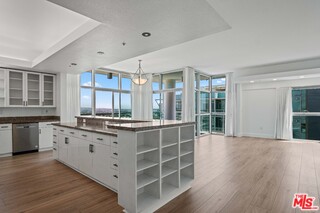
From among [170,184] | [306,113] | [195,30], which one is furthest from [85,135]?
[306,113]

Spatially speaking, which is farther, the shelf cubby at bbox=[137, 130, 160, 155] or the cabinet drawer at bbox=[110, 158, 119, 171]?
the cabinet drawer at bbox=[110, 158, 119, 171]

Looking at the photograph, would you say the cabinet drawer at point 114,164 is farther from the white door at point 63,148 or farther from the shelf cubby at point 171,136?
the white door at point 63,148

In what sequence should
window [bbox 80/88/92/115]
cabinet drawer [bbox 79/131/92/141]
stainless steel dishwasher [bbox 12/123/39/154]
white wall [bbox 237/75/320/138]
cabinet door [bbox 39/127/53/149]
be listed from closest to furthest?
cabinet drawer [bbox 79/131/92/141], stainless steel dishwasher [bbox 12/123/39/154], cabinet door [bbox 39/127/53/149], window [bbox 80/88/92/115], white wall [bbox 237/75/320/138]

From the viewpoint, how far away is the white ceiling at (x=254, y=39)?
2.77 metres

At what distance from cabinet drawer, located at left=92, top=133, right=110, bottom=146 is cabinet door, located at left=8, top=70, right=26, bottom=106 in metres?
3.98

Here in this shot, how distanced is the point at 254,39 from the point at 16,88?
6953 mm

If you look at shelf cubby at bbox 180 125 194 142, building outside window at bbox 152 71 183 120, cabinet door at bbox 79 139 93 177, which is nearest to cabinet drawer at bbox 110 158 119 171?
cabinet door at bbox 79 139 93 177

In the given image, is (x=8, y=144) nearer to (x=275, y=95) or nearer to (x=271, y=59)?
(x=271, y=59)

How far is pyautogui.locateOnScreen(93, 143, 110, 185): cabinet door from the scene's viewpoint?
9.19ft

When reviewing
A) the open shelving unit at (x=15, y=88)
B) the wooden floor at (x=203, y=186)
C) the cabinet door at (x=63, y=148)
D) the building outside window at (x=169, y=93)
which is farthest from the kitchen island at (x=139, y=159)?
the building outside window at (x=169, y=93)

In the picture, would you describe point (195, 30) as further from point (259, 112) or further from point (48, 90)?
point (259, 112)

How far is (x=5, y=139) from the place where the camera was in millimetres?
4750

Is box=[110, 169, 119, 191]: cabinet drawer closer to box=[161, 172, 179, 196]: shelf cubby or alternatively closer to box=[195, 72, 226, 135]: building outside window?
box=[161, 172, 179, 196]: shelf cubby

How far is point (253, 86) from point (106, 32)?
280 inches
